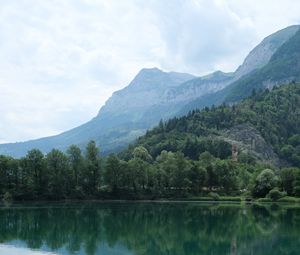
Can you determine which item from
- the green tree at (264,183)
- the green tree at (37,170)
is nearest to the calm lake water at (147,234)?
the green tree at (37,170)

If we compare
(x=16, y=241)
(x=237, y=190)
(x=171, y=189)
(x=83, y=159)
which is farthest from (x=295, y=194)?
(x=16, y=241)

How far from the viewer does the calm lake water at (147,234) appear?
166ft

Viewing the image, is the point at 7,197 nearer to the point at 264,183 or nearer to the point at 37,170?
the point at 37,170

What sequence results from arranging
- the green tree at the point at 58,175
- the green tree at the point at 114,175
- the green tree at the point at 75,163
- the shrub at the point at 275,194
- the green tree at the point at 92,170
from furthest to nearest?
the green tree at the point at 92,170 → the green tree at the point at 114,175 → the green tree at the point at 75,163 → the green tree at the point at 58,175 → the shrub at the point at 275,194

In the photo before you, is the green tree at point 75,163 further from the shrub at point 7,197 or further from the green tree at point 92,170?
the shrub at point 7,197

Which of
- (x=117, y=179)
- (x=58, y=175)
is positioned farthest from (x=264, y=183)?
(x=58, y=175)

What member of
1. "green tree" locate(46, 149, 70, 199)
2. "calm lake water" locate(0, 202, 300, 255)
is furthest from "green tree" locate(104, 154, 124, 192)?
"calm lake water" locate(0, 202, 300, 255)

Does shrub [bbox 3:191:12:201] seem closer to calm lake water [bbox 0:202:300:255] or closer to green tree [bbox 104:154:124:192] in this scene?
green tree [bbox 104:154:124:192]

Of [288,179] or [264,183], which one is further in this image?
[288,179]

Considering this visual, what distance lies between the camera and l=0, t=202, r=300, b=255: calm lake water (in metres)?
50.7

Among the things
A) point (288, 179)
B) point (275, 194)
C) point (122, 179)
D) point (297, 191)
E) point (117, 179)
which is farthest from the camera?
point (288, 179)

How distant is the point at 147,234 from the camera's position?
64.3 meters

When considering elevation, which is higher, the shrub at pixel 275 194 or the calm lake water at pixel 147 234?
the shrub at pixel 275 194

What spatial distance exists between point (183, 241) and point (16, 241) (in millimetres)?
19494
